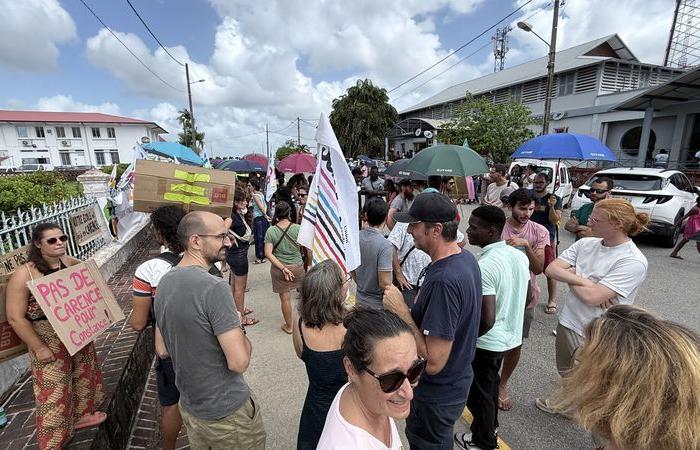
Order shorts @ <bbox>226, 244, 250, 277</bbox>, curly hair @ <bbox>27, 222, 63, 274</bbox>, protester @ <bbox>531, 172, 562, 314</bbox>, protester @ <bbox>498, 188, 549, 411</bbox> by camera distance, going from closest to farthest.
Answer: curly hair @ <bbox>27, 222, 63, 274</bbox> < protester @ <bbox>498, 188, 549, 411</bbox> < shorts @ <bbox>226, 244, 250, 277</bbox> < protester @ <bbox>531, 172, 562, 314</bbox>

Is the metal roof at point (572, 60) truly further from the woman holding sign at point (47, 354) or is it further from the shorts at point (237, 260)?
the woman holding sign at point (47, 354)

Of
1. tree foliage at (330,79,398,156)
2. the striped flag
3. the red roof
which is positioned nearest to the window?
the red roof

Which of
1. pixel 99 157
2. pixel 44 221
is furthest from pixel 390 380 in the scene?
pixel 99 157

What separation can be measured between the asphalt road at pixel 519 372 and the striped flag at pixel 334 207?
1565 mm

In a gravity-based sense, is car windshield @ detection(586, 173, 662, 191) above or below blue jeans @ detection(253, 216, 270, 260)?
above

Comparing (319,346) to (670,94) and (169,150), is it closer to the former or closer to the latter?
(169,150)

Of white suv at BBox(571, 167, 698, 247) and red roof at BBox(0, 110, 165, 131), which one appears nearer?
white suv at BBox(571, 167, 698, 247)

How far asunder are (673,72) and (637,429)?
32129 mm

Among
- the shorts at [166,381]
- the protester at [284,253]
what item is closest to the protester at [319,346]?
the shorts at [166,381]

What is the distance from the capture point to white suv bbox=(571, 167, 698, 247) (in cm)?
803

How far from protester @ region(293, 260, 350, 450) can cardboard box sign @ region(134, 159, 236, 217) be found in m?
1.84

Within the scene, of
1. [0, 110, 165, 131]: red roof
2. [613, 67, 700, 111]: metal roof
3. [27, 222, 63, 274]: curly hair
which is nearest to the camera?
[27, 222, 63, 274]: curly hair

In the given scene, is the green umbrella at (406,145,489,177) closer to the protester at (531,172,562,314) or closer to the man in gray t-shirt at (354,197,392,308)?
the protester at (531,172,562,314)

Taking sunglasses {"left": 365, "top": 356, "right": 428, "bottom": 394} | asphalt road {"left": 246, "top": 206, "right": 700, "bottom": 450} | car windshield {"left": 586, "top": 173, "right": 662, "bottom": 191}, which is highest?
car windshield {"left": 586, "top": 173, "right": 662, "bottom": 191}
